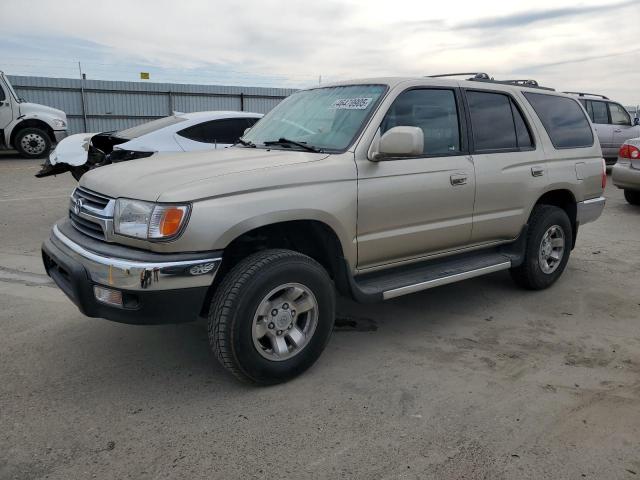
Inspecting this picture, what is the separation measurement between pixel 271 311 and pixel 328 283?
15.7 inches

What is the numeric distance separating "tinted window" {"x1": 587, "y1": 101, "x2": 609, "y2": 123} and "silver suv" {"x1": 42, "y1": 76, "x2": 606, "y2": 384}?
33.7ft

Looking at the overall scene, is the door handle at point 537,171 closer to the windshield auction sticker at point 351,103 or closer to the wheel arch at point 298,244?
the windshield auction sticker at point 351,103

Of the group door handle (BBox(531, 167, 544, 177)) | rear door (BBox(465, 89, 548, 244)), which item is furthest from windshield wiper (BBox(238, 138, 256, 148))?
door handle (BBox(531, 167, 544, 177))

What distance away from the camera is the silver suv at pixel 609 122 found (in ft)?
45.7

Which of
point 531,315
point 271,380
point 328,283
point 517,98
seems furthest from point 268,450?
point 517,98

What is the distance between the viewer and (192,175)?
3148 mm

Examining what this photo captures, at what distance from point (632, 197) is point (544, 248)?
6.00m

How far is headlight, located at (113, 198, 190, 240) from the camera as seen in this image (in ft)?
9.50

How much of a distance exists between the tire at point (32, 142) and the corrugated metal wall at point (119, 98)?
4.88 m

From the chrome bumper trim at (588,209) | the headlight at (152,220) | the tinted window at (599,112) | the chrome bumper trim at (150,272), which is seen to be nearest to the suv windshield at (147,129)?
the headlight at (152,220)

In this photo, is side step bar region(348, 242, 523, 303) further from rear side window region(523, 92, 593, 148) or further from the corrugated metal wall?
the corrugated metal wall

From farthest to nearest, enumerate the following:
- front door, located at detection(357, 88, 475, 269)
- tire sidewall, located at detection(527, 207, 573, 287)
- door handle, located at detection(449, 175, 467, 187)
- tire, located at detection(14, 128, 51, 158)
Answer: tire, located at detection(14, 128, 51, 158) < tire sidewall, located at detection(527, 207, 573, 287) < door handle, located at detection(449, 175, 467, 187) < front door, located at detection(357, 88, 475, 269)

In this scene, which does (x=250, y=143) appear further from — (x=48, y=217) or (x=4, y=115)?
(x=4, y=115)

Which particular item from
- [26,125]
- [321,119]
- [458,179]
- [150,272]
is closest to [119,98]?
[26,125]
